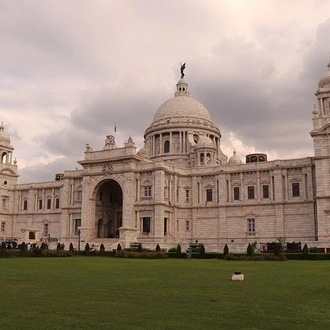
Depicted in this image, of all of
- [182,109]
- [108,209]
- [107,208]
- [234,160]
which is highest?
[182,109]

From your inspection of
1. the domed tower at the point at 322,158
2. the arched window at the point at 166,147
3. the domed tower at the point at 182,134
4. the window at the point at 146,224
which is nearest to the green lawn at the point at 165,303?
the domed tower at the point at 322,158

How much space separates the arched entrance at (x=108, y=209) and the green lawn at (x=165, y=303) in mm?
53200

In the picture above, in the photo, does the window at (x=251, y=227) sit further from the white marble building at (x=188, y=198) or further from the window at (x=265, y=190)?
the window at (x=265, y=190)

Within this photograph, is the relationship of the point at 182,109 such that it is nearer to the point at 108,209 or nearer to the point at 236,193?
the point at 108,209

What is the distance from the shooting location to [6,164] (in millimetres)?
87125

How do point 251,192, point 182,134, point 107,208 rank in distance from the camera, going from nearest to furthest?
1. point 251,192
2. point 107,208
3. point 182,134

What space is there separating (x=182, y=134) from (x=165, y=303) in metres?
71.5

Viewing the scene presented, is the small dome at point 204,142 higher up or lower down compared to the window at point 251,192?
higher up

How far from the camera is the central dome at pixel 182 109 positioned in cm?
8719

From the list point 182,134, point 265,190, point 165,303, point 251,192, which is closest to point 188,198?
point 251,192

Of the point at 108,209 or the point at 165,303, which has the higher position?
the point at 108,209

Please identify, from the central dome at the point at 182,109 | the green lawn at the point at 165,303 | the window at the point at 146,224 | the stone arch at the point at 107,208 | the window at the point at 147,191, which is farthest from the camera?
Result: the central dome at the point at 182,109

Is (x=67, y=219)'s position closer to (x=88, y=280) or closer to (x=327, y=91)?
(x=327, y=91)

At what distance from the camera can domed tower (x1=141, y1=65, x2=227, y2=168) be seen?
8050cm
